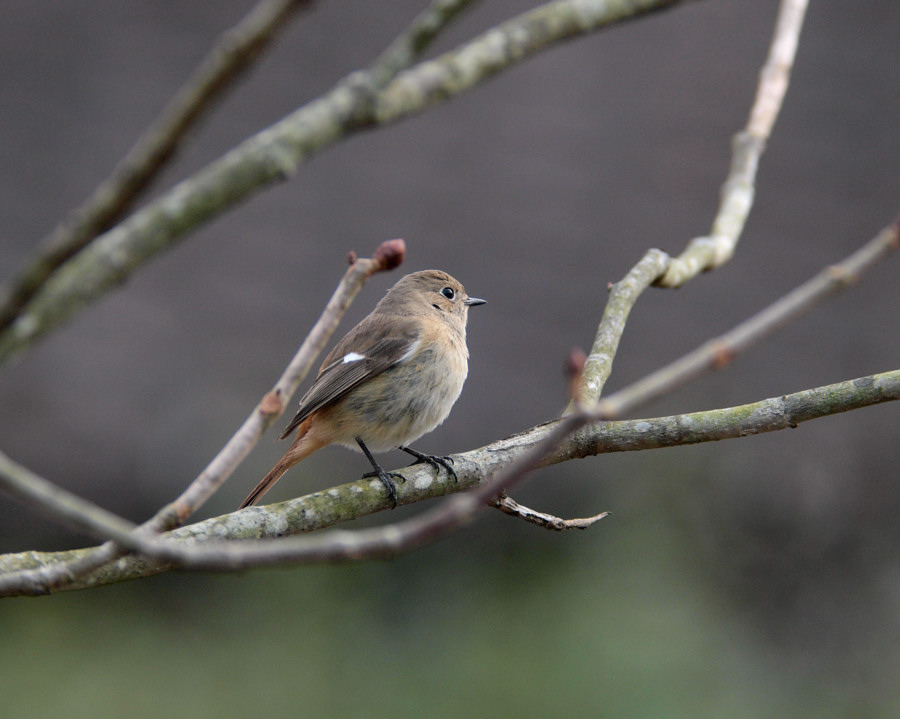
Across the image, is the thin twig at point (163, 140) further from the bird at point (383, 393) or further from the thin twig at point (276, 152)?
the bird at point (383, 393)

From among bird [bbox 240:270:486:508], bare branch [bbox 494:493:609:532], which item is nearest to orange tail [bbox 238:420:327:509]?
bird [bbox 240:270:486:508]

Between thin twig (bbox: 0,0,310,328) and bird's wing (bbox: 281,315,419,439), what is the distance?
8.82 feet

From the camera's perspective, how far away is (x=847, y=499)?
563 cm

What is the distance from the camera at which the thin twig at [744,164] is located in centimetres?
320

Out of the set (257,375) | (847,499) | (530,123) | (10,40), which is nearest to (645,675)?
(847,499)

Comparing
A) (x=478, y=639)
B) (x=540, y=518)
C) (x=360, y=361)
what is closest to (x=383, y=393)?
(x=360, y=361)

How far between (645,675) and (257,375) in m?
2.71

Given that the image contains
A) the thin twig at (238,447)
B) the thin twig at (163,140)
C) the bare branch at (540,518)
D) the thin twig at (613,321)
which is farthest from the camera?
the thin twig at (613,321)

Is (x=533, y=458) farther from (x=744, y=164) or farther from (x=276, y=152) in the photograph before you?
(x=744, y=164)

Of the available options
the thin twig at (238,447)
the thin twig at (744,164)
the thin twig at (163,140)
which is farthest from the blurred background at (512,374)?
the thin twig at (163,140)

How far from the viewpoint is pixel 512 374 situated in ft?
19.1

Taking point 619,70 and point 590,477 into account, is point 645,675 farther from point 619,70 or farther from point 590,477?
point 619,70

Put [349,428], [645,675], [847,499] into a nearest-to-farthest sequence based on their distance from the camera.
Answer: [349,428], [645,675], [847,499]

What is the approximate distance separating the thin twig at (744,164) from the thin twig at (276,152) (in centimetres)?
173
